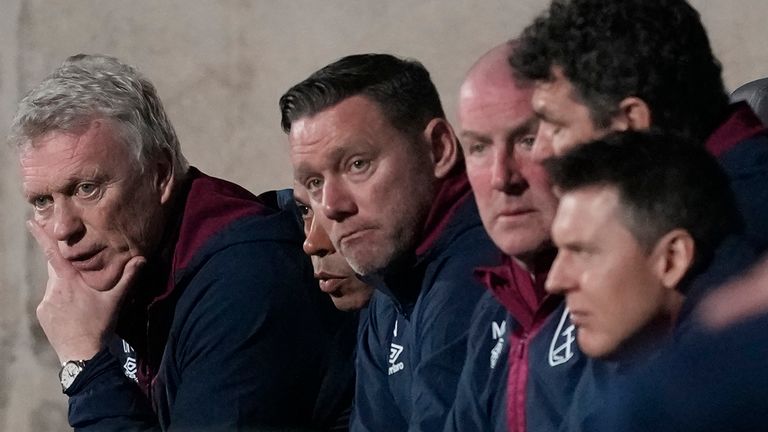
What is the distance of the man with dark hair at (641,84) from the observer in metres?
1.65

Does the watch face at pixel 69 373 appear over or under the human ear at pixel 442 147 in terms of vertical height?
under

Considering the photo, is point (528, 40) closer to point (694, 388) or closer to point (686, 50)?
point (686, 50)

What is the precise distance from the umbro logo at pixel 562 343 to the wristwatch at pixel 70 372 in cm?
113

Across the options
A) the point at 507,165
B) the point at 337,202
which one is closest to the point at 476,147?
the point at 507,165

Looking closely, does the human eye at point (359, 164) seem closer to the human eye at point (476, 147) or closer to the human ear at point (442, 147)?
the human ear at point (442, 147)

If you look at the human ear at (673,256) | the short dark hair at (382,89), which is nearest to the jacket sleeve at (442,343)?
the short dark hair at (382,89)

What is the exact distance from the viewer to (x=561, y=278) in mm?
1563

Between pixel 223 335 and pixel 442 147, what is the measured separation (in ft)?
1.71

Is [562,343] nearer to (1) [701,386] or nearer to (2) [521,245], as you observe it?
(2) [521,245]

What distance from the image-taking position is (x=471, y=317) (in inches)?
84.6

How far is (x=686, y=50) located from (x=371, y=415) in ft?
3.35

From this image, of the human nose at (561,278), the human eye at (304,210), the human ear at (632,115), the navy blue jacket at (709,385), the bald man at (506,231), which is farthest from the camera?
the human eye at (304,210)

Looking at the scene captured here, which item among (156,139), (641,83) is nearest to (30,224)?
(156,139)

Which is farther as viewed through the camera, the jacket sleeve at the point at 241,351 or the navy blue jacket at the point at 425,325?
the jacket sleeve at the point at 241,351
